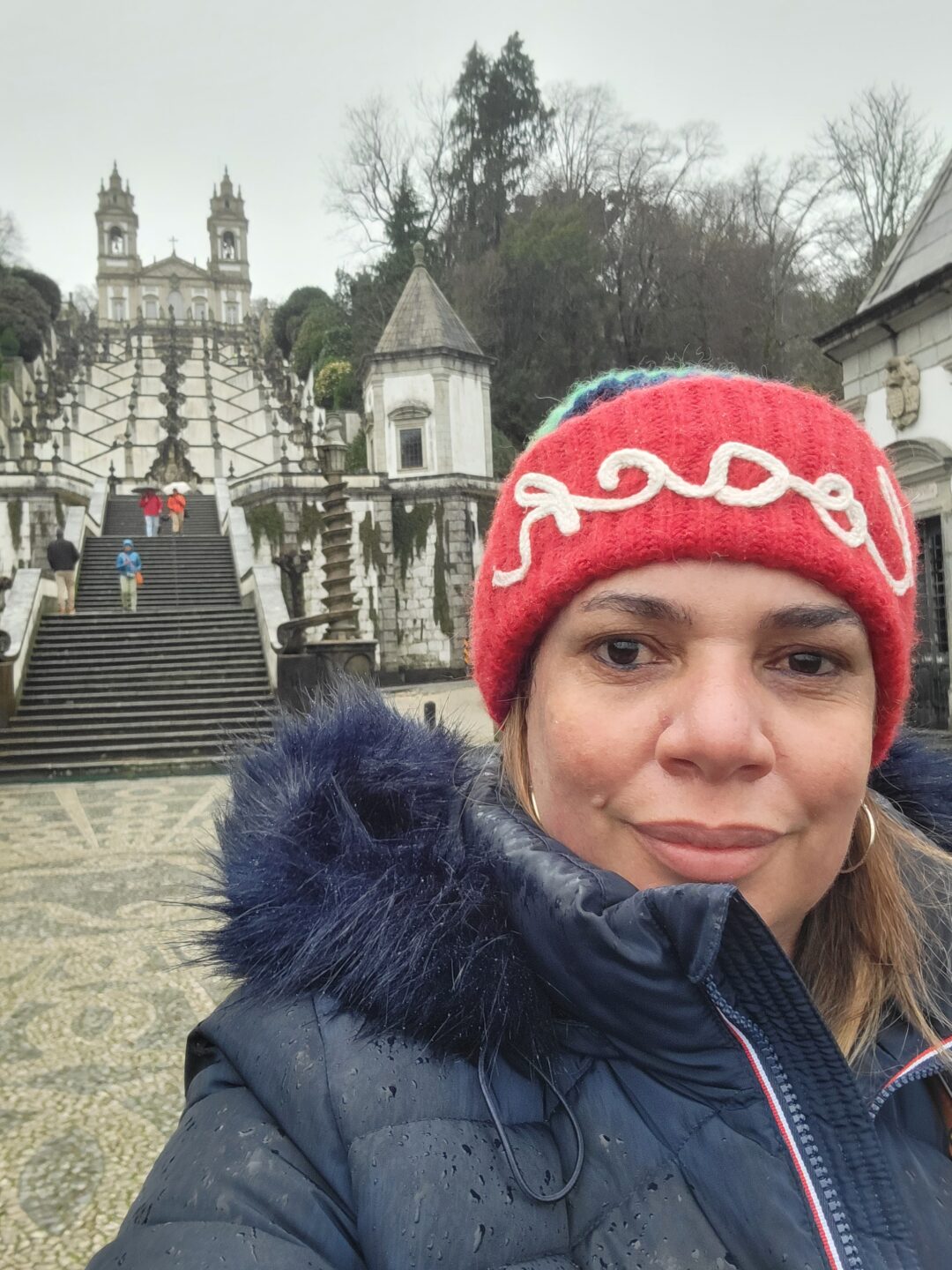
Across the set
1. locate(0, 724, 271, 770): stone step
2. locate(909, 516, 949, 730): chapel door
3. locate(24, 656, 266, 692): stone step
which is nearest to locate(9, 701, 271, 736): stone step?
locate(0, 724, 271, 770): stone step

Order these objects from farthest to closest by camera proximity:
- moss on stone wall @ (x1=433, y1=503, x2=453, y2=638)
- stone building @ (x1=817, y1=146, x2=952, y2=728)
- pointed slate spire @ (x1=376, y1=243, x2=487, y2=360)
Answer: pointed slate spire @ (x1=376, y1=243, x2=487, y2=360), moss on stone wall @ (x1=433, y1=503, x2=453, y2=638), stone building @ (x1=817, y1=146, x2=952, y2=728)

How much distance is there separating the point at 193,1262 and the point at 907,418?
41.4 feet

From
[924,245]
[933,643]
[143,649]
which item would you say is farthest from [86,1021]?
[924,245]

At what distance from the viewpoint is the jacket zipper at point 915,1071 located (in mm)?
1109

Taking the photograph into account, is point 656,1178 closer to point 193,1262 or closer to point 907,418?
point 193,1262

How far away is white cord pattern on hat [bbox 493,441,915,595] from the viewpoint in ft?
3.95

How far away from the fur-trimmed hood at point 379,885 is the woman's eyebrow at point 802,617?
0.41m

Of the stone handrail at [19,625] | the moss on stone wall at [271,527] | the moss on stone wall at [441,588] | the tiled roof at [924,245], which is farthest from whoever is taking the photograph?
the moss on stone wall at [441,588]

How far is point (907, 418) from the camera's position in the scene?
11562 mm

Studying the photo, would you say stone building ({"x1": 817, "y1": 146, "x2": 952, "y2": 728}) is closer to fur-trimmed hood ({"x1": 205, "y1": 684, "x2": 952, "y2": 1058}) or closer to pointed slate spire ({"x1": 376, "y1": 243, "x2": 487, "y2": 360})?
fur-trimmed hood ({"x1": 205, "y1": 684, "x2": 952, "y2": 1058})

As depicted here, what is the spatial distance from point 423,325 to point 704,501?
29.9 meters

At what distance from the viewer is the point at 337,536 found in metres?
12.2

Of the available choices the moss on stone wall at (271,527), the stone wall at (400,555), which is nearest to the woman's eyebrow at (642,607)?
the stone wall at (400,555)

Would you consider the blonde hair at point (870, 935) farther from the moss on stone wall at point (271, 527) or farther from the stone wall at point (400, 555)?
the moss on stone wall at point (271, 527)
